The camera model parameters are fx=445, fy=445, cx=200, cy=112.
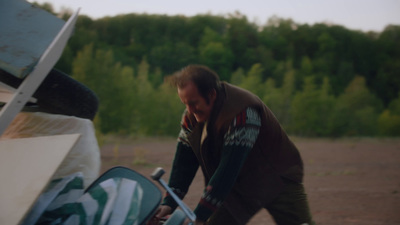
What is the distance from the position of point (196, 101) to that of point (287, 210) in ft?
3.10

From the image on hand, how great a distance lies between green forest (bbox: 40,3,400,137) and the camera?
110ft

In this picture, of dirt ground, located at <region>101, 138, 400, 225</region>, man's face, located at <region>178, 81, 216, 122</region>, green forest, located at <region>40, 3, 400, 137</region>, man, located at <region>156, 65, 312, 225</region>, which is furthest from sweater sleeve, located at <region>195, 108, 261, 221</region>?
green forest, located at <region>40, 3, 400, 137</region>

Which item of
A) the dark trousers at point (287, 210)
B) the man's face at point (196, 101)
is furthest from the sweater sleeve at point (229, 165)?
the dark trousers at point (287, 210)

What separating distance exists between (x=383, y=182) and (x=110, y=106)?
1735 cm

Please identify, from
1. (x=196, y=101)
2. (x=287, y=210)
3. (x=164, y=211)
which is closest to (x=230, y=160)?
(x=196, y=101)

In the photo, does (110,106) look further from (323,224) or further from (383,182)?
(323,224)

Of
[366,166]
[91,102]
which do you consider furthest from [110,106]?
[91,102]

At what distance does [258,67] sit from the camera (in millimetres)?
39156

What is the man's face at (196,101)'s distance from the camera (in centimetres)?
241

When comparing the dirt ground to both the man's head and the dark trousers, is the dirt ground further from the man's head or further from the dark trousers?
the man's head

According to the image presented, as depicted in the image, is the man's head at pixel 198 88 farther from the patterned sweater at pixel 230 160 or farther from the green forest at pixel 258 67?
the green forest at pixel 258 67

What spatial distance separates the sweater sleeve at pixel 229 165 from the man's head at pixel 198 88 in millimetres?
188

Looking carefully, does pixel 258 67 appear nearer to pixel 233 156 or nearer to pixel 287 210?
pixel 287 210

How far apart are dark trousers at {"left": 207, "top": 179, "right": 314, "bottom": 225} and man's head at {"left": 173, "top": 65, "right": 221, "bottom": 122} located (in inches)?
26.8
